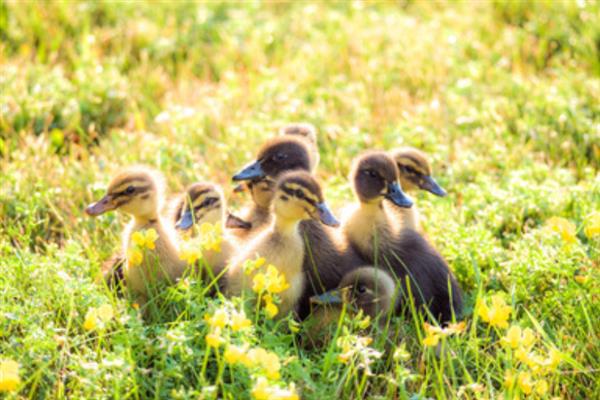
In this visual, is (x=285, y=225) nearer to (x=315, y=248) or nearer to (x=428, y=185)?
(x=315, y=248)

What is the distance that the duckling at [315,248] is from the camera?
4.48m

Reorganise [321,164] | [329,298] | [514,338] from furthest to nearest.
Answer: [321,164] < [329,298] < [514,338]

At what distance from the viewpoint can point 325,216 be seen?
421cm

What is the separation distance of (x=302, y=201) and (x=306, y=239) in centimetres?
36

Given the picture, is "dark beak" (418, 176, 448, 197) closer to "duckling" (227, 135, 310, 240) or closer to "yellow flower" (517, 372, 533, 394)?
"duckling" (227, 135, 310, 240)

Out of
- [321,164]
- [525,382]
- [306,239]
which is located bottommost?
[321,164]

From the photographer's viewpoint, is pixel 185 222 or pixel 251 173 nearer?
pixel 185 222

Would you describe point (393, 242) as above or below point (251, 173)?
below

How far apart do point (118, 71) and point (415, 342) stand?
15.0 feet

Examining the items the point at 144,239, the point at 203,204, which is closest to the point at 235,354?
the point at 144,239

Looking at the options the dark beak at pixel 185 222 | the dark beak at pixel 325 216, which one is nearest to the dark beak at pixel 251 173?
the dark beak at pixel 185 222

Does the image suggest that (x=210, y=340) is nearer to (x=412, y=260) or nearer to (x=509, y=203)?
(x=412, y=260)

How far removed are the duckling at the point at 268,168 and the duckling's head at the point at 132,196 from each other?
0.60 meters

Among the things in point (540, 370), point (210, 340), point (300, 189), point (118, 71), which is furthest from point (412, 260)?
point (118, 71)
